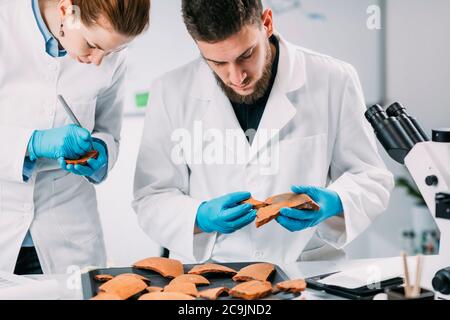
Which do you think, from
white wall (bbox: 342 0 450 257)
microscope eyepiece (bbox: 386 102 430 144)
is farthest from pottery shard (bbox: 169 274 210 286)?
white wall (bbox: 342 0 450 257)

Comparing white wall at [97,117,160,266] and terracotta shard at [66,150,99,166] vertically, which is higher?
terracotta shard at [66,150,99,166]

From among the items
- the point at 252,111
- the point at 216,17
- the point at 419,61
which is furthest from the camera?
the point at 419,61

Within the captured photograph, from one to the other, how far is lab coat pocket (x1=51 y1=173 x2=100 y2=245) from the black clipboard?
58 centimetres

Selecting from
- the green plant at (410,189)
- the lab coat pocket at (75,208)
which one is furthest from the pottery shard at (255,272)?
the green plant at (410,189)

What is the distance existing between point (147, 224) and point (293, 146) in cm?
38

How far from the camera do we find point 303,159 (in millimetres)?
1301

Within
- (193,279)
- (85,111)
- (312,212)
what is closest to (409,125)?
(312,212)

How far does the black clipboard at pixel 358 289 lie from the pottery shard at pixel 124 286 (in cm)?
30

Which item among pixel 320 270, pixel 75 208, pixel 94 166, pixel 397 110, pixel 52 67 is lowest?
pixel 320 270

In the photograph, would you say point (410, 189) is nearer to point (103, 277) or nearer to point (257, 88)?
point (257, 88)

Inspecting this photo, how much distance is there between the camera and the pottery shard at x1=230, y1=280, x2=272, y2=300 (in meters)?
0.94

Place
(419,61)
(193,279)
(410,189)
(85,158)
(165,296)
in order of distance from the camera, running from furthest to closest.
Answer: (410,189)
(419,61)
(85,158)
(193,279)
(165,296)

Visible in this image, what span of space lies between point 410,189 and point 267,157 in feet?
2.60

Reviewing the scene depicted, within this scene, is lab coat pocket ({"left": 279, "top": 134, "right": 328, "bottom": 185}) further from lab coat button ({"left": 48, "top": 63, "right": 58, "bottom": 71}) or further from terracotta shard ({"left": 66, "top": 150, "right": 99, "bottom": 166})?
lab coat button ({"left": 48, "top": 63, "right": 58, "bottom": 71})
